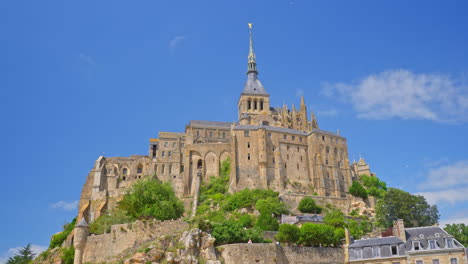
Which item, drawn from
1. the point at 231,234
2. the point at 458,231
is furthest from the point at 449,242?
the point at 231,234

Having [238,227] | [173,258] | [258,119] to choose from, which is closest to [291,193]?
[258,119]

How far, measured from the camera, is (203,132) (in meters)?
113

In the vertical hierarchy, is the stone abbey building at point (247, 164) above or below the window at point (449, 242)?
above

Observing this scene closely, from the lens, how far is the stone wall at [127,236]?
168ft

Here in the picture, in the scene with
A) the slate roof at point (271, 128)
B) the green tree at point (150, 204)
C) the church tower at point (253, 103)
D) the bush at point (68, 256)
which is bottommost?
the bush at point (68, 256)

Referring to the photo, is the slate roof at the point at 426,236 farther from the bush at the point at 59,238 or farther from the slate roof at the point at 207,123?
the slate roof at the point at 207,123

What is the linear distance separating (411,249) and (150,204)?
32.0 metres

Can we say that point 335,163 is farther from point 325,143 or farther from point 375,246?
point 375,246

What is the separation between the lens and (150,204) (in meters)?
63.0

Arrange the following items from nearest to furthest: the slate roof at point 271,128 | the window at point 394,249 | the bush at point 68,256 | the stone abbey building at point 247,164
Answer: the window at point 394,249 < the bush at point 68,256 < the stone abbey building at point 247,164 < the slate roof at point 271,128

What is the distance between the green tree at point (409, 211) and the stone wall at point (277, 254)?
60.0ft

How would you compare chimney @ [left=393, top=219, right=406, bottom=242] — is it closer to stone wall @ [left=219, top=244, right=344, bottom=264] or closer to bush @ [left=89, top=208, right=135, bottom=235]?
stone wall @ [left=219, top=244, right=344, bottom=264]

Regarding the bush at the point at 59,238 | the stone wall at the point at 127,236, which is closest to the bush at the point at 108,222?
the stone wall at the point at 127,236

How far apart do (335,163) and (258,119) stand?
20322 millimetres
